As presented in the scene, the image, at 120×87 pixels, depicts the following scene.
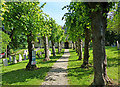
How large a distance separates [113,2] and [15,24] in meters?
7.46

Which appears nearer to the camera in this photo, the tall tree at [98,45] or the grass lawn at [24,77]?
the tall tree at [98,45]

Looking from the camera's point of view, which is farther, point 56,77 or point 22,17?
point 22,17

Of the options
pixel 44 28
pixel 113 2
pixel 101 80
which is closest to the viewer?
pixel 101 80

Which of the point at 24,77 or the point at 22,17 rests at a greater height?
the point at 22,17

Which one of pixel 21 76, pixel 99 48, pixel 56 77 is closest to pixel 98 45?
pixel 99 48

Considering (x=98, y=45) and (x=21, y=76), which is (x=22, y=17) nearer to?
(x=21, y=76)

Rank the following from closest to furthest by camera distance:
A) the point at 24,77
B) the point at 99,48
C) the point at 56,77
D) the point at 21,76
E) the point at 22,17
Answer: the point at 99,48, the point at 56,77, the point at 24,77, the point at 21,76, the point at 22,17

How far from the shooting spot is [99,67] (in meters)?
5.02

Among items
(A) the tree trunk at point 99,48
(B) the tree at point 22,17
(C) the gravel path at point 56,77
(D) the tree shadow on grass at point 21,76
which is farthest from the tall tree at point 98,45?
(B) the tree at point 22,17

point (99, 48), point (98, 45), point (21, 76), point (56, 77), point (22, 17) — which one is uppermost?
point (22, 17)

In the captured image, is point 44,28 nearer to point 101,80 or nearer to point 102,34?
point 102,34

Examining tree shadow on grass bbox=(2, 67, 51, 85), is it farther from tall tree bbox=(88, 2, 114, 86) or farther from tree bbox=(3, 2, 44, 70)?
tall tree bbox=(88, 2, 114, 86)

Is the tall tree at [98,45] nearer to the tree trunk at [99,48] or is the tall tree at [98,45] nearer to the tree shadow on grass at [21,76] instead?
the tree trunk at [99,48]

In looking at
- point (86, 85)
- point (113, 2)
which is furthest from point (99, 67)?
point (113, 2)
